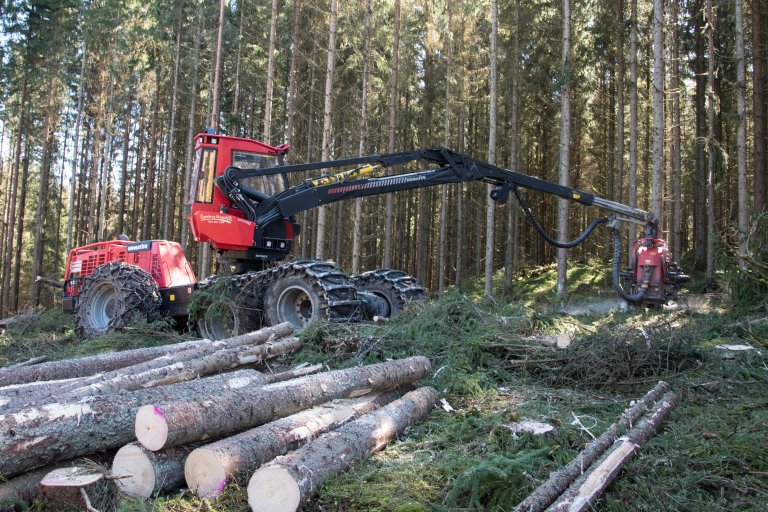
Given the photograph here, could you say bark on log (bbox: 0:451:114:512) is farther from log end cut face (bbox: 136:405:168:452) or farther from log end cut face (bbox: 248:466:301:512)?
log end cut face (bbox: 248:466:301:512)

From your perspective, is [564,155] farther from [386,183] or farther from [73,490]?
[73,490]

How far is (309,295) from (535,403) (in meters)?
4.22

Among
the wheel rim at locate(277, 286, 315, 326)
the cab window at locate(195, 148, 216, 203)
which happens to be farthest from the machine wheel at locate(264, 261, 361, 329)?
the cab window at locate(195, 148, 216, 203)

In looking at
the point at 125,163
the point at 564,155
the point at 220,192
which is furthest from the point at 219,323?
the point at 125,163

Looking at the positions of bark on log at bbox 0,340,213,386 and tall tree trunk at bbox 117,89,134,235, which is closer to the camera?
bark on log at bbox 0,340,213,386

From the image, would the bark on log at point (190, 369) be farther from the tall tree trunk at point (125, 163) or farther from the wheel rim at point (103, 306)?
the tall tree trunk at point (125, 163)

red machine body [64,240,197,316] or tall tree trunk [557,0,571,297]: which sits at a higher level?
tall tree trunk [557,0,571,297]

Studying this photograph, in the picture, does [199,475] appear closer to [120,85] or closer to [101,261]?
[101,261]

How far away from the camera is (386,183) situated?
10.0 meters

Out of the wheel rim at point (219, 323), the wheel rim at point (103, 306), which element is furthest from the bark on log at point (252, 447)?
the wheel rim at point (103, 306)

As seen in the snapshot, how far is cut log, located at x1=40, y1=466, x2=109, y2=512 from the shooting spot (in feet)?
12.3

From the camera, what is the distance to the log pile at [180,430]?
12.5 ft

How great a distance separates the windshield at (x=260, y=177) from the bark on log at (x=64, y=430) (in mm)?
6276

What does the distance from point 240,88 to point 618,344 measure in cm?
2296
